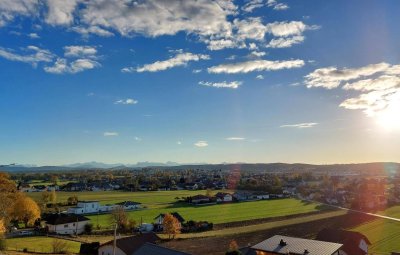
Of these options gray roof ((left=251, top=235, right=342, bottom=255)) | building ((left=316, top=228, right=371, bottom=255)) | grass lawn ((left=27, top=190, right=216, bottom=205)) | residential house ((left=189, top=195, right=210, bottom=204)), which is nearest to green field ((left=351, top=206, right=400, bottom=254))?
building ((left=316, top=228, right=371, bottom=255))

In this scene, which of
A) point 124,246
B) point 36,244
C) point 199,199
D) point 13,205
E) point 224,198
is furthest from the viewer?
point 224,198

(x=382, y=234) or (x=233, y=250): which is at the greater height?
(x=233, y=250)

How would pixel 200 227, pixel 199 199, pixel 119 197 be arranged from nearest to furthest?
1. pixel 200 227
2. pixel 199 199
3. pixel 119 197

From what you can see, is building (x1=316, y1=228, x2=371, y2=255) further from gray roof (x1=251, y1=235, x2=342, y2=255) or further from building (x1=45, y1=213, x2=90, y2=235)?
building (x1=45, y1=213, x2=90, y2=235)

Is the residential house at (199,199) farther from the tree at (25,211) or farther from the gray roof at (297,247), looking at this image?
the gray roof at (297,247)

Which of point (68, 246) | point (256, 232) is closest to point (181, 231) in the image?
point (256, 232)

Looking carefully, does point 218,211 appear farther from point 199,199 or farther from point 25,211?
point 25,211

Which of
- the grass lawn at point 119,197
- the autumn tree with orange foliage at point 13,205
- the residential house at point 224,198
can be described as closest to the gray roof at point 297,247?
the autumn tree with orange foliage at point 13,205

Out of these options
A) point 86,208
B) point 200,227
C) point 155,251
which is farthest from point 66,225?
point 155,251
